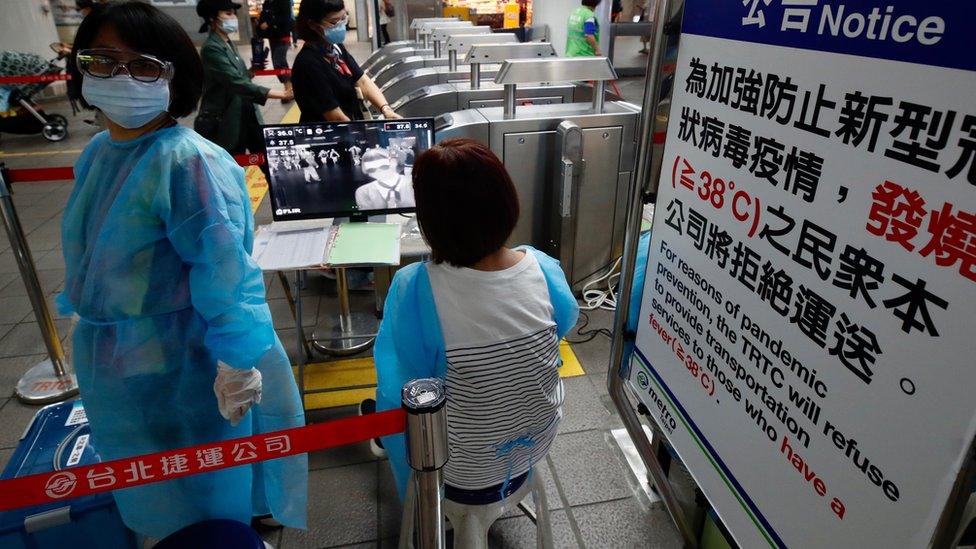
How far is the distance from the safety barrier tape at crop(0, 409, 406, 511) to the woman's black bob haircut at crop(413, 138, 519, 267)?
0.40 meters

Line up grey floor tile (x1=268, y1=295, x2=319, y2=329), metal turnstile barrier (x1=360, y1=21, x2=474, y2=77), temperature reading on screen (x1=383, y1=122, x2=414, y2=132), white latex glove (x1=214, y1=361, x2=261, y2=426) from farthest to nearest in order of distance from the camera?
metal turnstile barrier (x1=360, y1=21, x2=474, y2=77)
grey floor tile (x1=268, y1=295, x2=319, y2=329)
temperature reading on screen (x1=383, y1=122, x2=414, y2=132)
white latex glove (x1=214, y1=361, x2=261, y2=426)

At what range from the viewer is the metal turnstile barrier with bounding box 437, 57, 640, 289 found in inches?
131

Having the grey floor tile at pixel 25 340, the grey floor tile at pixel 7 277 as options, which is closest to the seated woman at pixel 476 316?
the grey floor tile at pixel 25 340

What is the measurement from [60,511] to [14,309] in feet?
8.94

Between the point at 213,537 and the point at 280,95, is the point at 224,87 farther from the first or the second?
the point at 213,537

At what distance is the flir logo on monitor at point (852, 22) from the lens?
31.8 inches

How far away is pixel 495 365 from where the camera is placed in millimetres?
1419

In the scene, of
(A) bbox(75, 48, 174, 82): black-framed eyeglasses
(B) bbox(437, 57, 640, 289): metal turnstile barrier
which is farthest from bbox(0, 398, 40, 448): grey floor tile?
(B) bbox(437, 57, 640, 289): metal turnstile barrier

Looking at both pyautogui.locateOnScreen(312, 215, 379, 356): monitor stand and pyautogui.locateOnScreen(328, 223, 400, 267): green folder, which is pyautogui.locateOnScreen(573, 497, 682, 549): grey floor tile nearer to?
pyautogui.locateOnScreen(328, 223, 400, 267): green folder

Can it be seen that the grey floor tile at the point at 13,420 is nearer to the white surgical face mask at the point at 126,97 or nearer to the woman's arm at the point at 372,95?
the white surgical face mask at the point at 126,97

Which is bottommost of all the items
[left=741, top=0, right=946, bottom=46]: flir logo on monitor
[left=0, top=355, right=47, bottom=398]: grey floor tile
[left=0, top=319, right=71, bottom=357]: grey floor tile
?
[left=0, top=355, right=47, bottom=398]: grey floor tile

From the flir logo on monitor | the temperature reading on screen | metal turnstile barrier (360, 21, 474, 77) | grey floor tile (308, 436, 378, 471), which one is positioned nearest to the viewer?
the flir logo on monitor

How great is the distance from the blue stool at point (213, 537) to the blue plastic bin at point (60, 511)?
0.30 meters

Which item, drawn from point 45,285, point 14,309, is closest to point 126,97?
point 14,309
